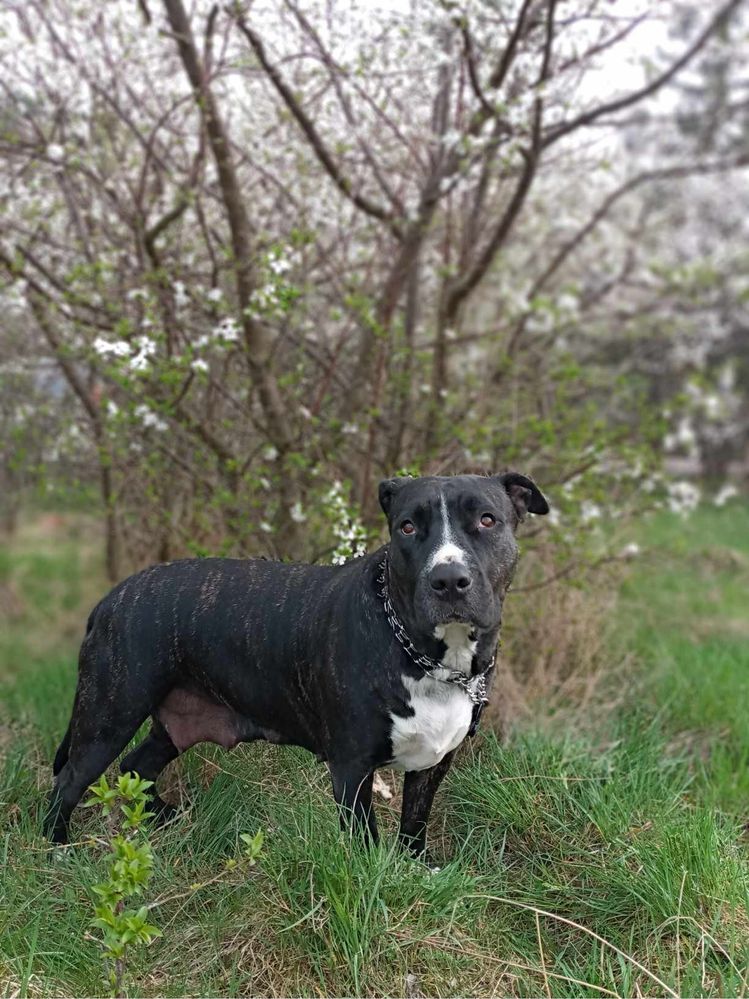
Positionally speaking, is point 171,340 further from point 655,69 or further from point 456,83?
point 655,69

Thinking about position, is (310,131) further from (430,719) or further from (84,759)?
(430,719)

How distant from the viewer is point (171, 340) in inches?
226

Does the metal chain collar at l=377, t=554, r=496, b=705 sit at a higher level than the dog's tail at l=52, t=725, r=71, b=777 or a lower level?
higher

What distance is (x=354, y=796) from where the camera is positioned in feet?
10.3

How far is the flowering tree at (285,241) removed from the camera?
5.70 m

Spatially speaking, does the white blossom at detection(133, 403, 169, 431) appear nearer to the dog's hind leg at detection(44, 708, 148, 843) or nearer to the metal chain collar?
the dog's hind leg at detection(44, 708, 148, 843)

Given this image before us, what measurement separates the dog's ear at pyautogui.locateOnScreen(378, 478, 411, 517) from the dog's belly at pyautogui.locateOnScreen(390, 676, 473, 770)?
0.57m

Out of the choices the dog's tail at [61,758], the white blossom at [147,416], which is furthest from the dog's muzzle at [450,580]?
the white blossom at [147,416]

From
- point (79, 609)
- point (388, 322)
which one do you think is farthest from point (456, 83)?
point (79, 609)

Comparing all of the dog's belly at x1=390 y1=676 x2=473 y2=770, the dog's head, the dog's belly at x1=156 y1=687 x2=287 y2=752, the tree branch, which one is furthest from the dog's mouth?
the tree branch

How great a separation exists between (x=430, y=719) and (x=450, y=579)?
520 mm

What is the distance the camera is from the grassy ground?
297cm

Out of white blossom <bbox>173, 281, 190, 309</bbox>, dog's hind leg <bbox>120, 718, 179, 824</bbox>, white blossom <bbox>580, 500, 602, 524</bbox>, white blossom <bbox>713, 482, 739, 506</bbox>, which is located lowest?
white blossom <bbox>713, 482, 739, 506</bbox>

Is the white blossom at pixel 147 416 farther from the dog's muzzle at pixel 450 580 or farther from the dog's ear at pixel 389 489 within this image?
the dog's muzzle at pixel 450 580
